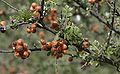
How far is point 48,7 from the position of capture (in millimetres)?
3004

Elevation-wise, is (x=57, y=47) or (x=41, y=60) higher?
(x=57, y=47)

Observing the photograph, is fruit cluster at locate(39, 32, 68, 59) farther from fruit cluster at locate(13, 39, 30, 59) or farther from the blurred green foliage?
the blurred green foliage

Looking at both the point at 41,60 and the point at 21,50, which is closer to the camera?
the point at 21,50

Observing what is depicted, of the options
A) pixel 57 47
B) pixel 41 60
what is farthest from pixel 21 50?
pixel 41 60

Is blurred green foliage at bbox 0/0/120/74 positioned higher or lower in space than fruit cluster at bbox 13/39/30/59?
lower

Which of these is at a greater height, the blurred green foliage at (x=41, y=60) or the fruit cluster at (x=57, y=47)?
the fruit cluster at (x=57, y=47)

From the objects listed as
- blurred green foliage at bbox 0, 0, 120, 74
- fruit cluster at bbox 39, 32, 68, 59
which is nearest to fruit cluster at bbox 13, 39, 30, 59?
fruit cluster at bbox 39, 32, 68, 59

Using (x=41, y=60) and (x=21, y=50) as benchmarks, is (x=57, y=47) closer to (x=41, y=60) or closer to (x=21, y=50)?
(x=21, y=50)

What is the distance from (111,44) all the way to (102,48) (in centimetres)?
17

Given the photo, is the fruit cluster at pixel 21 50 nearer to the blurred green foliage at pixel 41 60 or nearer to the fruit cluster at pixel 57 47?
the fruit cluster at pixel 57 47

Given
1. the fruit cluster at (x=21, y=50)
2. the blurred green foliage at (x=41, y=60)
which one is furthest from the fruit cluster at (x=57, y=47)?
the blurred green foliage at (x=41, y=60)

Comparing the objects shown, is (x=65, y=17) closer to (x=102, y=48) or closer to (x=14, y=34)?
(x=102, y=48)

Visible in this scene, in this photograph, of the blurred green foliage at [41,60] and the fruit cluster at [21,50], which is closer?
the fruit cluster at [21,50]

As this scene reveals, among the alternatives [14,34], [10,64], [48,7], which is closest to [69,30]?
[48,7]
